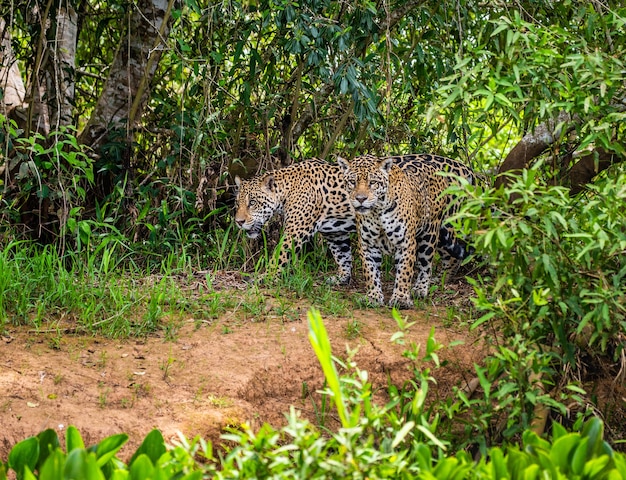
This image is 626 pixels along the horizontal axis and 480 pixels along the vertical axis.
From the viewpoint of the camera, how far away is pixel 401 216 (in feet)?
24.4

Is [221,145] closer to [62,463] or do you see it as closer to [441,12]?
[441,12]

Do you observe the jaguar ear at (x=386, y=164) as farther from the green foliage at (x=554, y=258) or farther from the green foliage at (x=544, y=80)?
the green foliage at (x=554, y=258)

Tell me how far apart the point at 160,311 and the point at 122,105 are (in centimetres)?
265

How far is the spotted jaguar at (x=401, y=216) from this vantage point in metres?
7.31

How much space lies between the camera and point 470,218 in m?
4.34

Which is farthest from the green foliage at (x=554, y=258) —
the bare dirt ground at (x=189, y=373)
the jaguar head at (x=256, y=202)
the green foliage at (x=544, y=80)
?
the jaguar head at (x=256, y=202)

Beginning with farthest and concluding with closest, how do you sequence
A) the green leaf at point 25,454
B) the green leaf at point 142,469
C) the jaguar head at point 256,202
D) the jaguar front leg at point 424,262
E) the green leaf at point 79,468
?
the jaguar head at point 256,202, the jaguar front leg at point 424,262, the green leaf at point 25,454, the green leaf at point 142,469, the green leaf at point 79,468

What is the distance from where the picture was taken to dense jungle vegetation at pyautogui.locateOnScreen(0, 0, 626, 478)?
14.8 ft

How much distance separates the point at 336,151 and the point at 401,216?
6.43 feet

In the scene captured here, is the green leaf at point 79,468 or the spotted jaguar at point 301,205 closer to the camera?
the green leaf at point 79,468

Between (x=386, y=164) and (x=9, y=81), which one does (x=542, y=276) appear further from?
(x=9, y=81)

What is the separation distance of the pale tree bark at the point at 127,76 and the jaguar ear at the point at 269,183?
1.24 metres

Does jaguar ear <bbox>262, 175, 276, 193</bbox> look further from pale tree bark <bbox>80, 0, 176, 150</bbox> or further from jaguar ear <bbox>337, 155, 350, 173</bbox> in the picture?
pale tree bark <bbox>80, 0, 176, 150</bbox>

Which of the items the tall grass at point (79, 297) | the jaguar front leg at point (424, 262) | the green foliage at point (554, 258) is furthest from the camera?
the jaguar front leg at point (424, 262)
